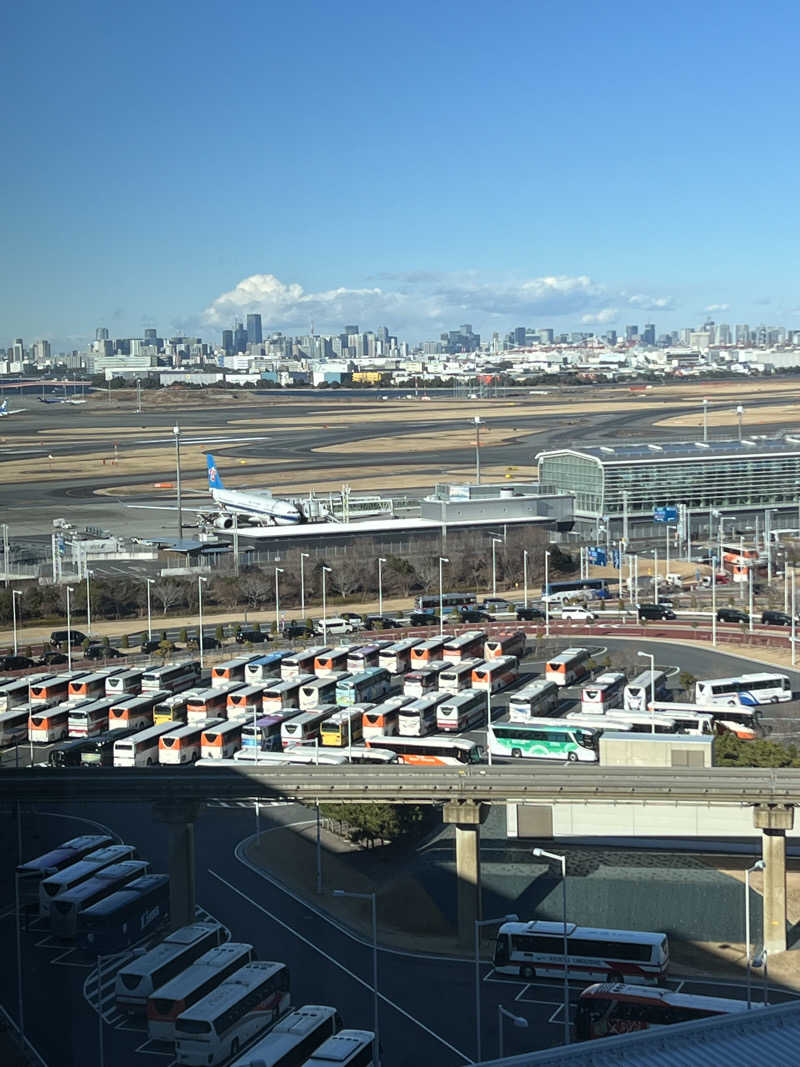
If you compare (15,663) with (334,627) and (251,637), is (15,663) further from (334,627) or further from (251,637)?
(334,627)

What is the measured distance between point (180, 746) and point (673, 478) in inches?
581

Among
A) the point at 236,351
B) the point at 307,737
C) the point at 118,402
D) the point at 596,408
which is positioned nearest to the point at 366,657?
the point at 307,737

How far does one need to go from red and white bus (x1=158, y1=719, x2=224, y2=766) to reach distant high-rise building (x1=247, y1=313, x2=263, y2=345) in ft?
350

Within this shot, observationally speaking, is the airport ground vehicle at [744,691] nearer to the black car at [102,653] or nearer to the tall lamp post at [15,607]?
the black car at [102,653]

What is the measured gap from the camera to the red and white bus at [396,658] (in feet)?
45.3

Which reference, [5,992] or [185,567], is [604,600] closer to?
[185,567]

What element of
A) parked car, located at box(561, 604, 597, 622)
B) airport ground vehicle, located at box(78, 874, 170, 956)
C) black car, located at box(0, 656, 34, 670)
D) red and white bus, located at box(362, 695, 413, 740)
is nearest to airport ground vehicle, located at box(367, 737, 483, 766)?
red and white bus, located at box(362, 695, 413, 740)

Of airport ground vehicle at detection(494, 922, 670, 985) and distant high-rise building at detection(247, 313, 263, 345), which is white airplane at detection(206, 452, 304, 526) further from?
distant high-rise building at detection(247, 313, 263, 345)

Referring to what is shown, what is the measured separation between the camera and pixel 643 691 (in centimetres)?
1198

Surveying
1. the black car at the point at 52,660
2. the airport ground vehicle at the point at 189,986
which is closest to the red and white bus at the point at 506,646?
the black car at the point at 52,660

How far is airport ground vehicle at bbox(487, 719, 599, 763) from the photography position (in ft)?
34.9

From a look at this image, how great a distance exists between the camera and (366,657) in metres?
13.7

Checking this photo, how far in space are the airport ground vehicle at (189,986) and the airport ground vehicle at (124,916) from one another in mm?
826

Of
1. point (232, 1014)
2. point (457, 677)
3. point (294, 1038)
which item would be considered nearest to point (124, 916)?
point (232, 1014)
